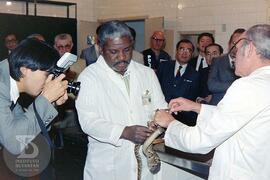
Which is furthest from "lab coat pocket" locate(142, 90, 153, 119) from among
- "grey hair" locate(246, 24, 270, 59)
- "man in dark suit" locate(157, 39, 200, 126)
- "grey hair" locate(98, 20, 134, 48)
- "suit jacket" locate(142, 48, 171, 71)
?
"suit jacket" locate(142, 48, 171, 71)

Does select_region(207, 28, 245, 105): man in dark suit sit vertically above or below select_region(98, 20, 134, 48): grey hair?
below

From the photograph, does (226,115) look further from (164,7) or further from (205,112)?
(164,7)

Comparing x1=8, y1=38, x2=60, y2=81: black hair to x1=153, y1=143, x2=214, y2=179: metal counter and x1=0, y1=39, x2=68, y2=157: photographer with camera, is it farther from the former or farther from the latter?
x1=153, y1=143, x2=214, y2=179: metal counter

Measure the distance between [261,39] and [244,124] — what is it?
1.11 ft

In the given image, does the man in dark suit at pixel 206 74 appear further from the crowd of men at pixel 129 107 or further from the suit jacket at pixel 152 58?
the crowd of men at pixel 129 107

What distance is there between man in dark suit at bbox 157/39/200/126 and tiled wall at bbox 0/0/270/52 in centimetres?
188

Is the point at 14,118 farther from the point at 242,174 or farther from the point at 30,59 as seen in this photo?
the point at 242,174

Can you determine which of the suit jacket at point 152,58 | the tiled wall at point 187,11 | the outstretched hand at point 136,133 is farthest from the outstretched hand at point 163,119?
the tiled wall at point 187,11

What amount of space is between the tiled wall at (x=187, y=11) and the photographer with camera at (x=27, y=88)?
4603 millimetres

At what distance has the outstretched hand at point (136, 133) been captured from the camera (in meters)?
1.89

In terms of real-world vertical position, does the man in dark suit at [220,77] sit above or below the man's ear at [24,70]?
below

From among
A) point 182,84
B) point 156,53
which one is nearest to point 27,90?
point 182,84

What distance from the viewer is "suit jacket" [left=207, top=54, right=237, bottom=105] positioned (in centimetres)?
360

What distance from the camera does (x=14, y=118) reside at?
5.00 ft
